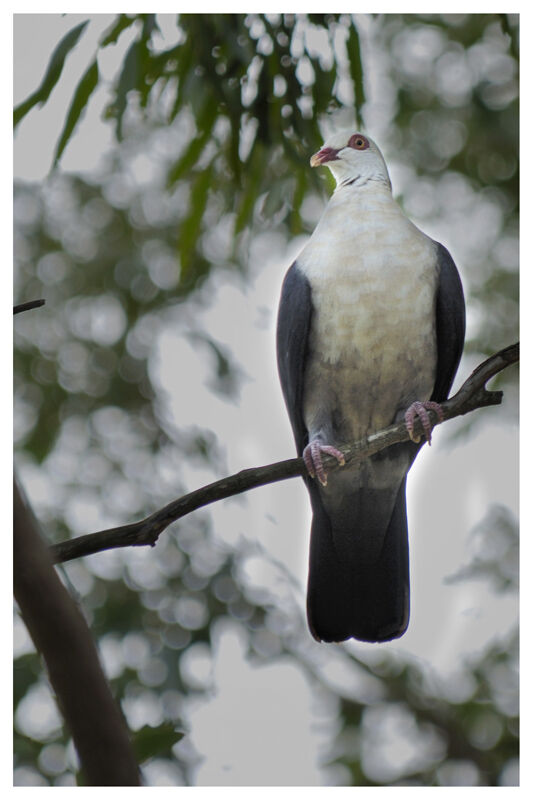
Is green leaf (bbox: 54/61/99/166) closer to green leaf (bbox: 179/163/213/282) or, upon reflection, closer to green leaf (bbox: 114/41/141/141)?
green leaf (bbox: 114/41/141/141)

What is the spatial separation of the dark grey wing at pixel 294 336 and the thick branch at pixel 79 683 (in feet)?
3.35

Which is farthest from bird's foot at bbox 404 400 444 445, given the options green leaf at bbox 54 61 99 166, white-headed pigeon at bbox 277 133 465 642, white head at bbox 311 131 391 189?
green leaf at bbox 54 61 99 166

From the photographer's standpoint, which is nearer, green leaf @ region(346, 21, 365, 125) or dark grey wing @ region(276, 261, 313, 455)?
dark grey wing @ region(276, 261, 313, 455)

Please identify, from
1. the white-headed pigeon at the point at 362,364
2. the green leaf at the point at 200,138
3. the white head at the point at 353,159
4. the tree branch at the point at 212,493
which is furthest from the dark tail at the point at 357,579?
the green leaf at the point at 200,138

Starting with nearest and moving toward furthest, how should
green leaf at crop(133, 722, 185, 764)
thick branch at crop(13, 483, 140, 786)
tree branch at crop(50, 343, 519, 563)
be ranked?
thick branch at crop(13, 483, 140, 786), tree branch at crop(50, 343, 519, 563), green leaf at crop(133, 722, 185, 764)

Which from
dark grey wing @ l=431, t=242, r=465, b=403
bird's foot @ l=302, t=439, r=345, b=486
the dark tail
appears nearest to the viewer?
bird's foot @ l=302, t=439, r=345, b=486

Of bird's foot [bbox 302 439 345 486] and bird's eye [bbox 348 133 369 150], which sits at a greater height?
bird's eye [bbox 348 133 369 150]

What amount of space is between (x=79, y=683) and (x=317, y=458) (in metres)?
0.86

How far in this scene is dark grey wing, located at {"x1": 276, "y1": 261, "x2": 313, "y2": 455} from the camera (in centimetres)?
168

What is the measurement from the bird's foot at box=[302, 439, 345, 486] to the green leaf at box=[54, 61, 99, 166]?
2.56 ft

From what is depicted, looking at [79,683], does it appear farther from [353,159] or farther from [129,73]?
[129,73]

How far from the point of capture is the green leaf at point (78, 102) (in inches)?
73.8

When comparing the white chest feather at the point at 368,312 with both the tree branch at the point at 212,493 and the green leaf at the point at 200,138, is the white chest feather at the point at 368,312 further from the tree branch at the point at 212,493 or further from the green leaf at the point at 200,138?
the green leaf at the point at 200,138

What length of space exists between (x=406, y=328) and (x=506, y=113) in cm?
151
